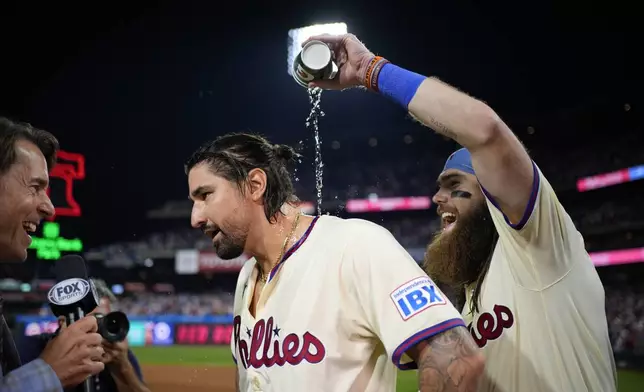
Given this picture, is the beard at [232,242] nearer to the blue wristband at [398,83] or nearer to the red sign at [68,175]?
the blue wristband at [398,83]

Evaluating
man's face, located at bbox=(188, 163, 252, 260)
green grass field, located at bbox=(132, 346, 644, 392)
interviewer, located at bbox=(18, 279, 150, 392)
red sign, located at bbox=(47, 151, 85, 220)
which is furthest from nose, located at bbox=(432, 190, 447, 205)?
red sign, located at bbox=(47, 151, 85, 220)

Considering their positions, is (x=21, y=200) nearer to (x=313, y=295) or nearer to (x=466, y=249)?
(x=313, y=295)

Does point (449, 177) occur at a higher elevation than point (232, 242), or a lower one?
higher

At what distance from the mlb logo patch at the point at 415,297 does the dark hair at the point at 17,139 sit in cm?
158

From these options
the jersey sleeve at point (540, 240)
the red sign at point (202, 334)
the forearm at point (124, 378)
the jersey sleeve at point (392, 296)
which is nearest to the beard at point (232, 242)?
the jersey sleeve at point (392, 296)

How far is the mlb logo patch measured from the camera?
200cm

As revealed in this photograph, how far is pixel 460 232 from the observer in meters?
3.08

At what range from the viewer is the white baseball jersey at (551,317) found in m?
2.21

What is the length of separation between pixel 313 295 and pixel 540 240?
865mm

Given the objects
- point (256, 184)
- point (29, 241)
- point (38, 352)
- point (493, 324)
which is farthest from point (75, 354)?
point (38, 352)

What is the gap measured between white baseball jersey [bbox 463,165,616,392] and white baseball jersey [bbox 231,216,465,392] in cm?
44

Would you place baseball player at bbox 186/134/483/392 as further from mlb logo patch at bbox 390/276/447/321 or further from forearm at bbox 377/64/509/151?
forearm at bbox 377/64/509/151

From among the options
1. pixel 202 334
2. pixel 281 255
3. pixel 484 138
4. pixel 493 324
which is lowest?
pixel 202 334

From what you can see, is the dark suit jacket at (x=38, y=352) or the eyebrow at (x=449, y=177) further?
the dark suit jacket at (x=38, y=352)
